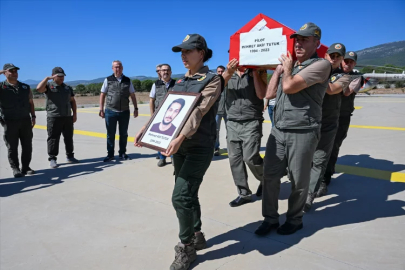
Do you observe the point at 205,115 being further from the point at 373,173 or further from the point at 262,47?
the point at 373,173

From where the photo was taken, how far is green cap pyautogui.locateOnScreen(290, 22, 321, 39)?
2951 mm

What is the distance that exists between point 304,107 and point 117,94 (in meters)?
4.66

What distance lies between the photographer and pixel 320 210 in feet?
12.9

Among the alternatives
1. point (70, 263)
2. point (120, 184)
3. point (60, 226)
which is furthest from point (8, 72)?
point (70, 263)

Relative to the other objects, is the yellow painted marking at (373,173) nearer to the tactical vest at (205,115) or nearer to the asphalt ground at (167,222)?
the asphalt ground at (167,222)

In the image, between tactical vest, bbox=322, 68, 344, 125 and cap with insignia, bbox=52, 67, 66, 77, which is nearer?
tactical vest, bbox=322, 68, 344, 125

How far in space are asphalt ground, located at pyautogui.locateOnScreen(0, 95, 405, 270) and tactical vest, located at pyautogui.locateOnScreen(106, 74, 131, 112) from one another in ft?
4.43

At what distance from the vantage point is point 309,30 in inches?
117

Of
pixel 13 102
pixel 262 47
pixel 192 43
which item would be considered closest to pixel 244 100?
pixel 262 47

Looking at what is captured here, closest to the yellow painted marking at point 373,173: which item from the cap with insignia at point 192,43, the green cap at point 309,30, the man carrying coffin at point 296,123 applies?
the man carrying coffin at point 296,123

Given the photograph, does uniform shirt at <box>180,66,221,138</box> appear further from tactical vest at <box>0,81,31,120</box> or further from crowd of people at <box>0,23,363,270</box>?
tactical vest at <box>0,81,31,120</box>

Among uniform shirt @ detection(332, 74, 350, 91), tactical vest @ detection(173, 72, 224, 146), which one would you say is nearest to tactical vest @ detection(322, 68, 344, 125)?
uniform shirt @ detection(332, 74, 350, 91)

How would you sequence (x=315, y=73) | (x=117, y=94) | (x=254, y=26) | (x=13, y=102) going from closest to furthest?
(x=315, y=73), (x=254, y=26), (x=13, y=102), (x=117, y=94)

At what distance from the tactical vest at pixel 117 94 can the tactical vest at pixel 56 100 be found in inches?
33.8
